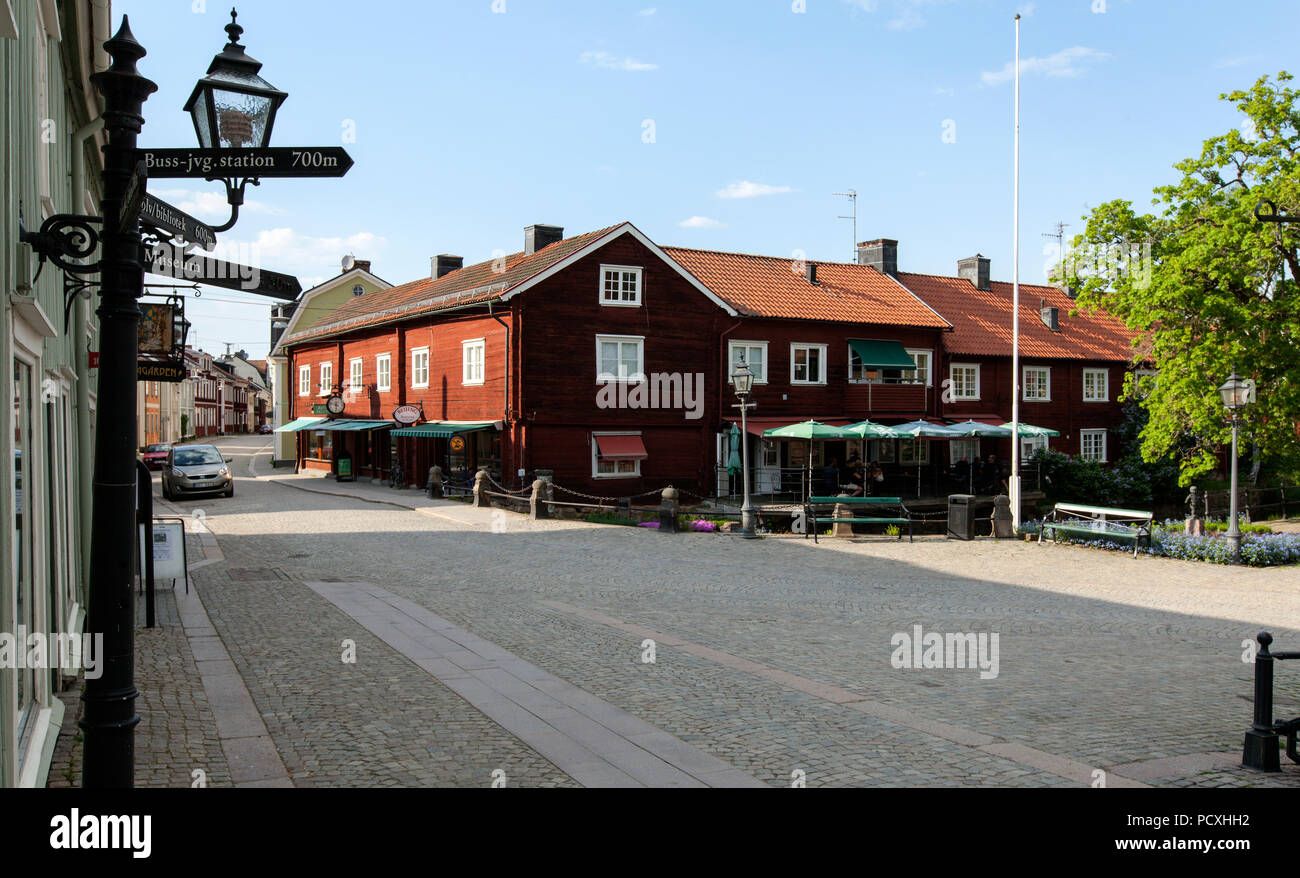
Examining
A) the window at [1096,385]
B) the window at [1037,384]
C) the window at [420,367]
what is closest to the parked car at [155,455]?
the window at [420,367]

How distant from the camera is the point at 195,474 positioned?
3064 centimetres

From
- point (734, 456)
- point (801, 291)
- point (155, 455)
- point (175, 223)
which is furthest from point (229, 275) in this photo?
point (155, 455)

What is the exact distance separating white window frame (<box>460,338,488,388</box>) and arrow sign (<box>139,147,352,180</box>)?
86.1 feet

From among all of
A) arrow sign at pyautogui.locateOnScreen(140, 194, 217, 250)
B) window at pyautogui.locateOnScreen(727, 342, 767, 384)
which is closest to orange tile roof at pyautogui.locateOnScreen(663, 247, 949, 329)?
window at pyautogui.locateOnScreen(727, 342, 767, 384)

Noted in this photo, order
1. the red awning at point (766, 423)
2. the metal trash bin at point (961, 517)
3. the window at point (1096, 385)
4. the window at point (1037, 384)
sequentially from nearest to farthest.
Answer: the metal trash bin at point (961, 517)
the red awning at point (766, 423)
the window at point (1037, 384)
the window at point (1096, 385)

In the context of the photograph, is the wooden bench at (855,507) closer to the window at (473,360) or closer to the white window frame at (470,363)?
the white window frame at (470,363)

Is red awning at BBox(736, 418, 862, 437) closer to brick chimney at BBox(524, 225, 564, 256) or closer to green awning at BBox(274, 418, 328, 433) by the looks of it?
brick chimney at BBox(524, 225, 564, 256)

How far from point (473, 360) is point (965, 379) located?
19395 millimetres

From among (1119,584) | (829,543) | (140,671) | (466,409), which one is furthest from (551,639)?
(466,409)

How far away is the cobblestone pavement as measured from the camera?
6.65m

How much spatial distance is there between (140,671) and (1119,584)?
597 inches

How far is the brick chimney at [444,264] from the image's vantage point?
40.7 metres

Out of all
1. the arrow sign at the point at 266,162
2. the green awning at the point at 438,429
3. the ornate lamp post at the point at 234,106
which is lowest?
the green awning at the point at 438,429
